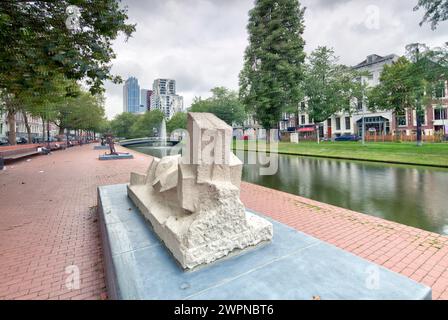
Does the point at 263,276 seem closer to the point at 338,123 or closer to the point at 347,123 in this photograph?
the point at 347,123

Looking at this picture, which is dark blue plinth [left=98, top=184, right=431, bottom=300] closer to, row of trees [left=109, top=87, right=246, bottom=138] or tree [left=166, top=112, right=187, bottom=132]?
row of trees [left=109, top=87, right=246, bottom=138]

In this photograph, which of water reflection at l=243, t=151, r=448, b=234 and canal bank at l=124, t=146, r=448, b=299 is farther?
water reflection at l=243, t=151, r=448, b=234

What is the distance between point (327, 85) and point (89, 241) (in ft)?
109

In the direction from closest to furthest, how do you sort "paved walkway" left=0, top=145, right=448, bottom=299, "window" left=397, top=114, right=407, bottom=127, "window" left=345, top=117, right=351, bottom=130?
"paved walkway" left=0, top=145, right=448, bottom=299, "window" left=397, top=114, right=407, bottom=127, "window" left=345, top=117, right=351, bottom=130

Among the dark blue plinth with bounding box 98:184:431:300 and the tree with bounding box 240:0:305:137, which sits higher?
the tree with bounding box 240:0:305:137

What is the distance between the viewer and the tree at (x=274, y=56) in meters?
27.6

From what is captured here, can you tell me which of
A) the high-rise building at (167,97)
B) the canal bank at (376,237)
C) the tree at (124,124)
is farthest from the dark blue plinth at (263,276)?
the tree at (124,124)

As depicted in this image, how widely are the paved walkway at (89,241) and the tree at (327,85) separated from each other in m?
27.9

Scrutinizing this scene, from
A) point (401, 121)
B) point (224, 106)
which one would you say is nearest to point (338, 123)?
point (401, 121)

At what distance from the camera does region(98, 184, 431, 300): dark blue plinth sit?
226 centimetres

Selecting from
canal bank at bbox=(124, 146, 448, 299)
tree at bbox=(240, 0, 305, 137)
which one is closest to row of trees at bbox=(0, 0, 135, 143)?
canal bank at bbox=(124, 146, 448, 299)

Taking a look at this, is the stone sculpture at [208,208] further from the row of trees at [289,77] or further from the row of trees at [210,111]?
the row of trees at [210,111]

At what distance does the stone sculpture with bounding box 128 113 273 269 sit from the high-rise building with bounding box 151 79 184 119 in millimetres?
85398

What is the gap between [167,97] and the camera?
93938 millimetres
